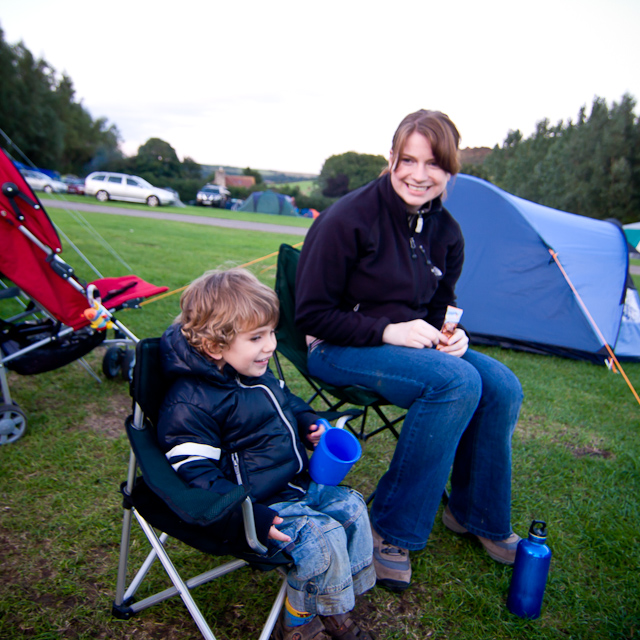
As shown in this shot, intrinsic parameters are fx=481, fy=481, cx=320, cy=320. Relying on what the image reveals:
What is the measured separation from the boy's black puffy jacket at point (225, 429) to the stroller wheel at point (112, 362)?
6.05 feet

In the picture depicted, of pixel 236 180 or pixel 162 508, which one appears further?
pixel 236 180

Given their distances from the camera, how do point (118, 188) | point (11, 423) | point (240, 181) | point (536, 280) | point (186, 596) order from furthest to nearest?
1. point (240, 181)
2. point (118, 188)
3. point (536, 280)
4. point (11, 423)
5. point (186, 596)

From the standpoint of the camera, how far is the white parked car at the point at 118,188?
19.4m

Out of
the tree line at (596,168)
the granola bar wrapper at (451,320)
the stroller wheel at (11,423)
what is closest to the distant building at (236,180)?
the tree line at (596,168)

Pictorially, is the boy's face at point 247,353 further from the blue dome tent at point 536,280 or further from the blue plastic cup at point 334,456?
the blue dome tent at point 536,280

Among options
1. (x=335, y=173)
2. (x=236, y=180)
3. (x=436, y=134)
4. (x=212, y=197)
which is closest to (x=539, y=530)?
(x=436, y=134)

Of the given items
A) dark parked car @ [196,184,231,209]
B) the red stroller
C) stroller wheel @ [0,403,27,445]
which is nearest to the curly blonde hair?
the red stroller

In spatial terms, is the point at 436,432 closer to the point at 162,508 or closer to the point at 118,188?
the point at 162,508

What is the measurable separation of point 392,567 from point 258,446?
0.66 m

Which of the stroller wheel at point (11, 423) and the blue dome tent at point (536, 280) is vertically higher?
the blue dome tent at point (536, 280)

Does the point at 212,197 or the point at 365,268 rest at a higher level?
the point at 365,268

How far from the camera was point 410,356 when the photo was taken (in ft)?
5.60

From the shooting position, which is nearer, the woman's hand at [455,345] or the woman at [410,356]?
the woman at [410,356]

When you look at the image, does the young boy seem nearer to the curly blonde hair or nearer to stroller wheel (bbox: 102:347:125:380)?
the curly blonde hair
